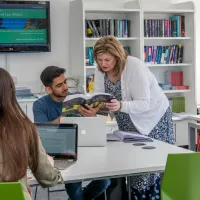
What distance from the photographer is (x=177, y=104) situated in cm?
598

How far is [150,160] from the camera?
8.29ft

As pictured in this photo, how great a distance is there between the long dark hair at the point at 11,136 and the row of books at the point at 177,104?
4.31m

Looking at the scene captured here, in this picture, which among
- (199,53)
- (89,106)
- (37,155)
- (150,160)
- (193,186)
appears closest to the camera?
(37,155)

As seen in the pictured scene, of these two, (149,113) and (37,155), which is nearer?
(37,155)

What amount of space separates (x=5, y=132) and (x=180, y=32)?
A: 4.45 metres

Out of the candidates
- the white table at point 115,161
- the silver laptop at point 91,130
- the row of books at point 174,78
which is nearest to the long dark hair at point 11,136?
the white table at point 115,161

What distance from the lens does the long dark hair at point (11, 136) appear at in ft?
5.89

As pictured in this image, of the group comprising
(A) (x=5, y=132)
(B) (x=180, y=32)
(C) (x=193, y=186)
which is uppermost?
(B) (x=180, y=32)

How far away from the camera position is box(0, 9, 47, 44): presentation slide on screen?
5137 mm

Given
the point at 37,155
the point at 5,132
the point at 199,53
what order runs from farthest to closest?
the point at 199,53 < the point at 37,155 < the point at 5,132

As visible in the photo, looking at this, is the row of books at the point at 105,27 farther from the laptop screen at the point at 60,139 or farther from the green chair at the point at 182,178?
the green chair at the point at 182,178

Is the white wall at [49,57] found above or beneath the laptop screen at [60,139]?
above

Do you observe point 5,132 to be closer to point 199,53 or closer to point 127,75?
point 127,75

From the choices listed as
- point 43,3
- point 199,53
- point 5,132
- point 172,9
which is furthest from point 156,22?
point 5,132
